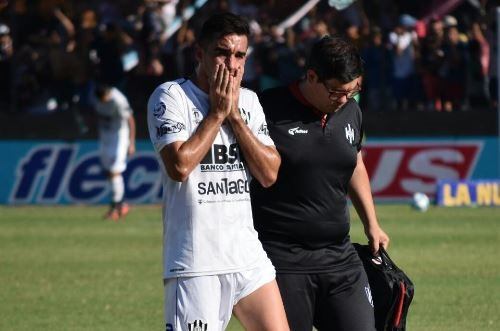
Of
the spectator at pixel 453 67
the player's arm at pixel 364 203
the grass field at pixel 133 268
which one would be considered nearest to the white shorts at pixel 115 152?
the grass field at pixel 133 268

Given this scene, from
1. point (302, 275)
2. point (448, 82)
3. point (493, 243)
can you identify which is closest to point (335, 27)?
point (448, 82)

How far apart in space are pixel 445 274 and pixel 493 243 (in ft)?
10.4

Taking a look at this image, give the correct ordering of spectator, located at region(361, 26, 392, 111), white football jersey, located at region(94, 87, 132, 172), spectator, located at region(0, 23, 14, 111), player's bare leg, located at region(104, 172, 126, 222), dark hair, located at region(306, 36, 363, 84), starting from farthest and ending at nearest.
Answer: spectator, located at region(0, 23, 14, 111), spectator, located at region(361, 26, 392, 111), white football jersey, located at region(94, 87, 132, 172), player's bare leg, located at region(104, 172, 126, 222), dark hair, located at region(306, 36, 363, 84)

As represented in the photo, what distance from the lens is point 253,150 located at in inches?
249

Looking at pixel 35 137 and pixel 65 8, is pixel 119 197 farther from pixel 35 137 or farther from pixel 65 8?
pixel 65 8

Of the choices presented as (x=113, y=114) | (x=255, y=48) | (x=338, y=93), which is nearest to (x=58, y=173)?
(x=113, y=114)

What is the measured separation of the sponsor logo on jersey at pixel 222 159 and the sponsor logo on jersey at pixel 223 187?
2.4 inches

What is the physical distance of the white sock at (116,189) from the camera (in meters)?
22.8

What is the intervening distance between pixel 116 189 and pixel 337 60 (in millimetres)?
16123

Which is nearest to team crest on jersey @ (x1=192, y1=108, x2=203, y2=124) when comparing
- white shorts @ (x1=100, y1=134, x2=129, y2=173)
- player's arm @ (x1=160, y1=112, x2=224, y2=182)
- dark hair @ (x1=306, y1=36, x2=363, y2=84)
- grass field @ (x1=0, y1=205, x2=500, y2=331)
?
player's arm @ (x1=160, y1=112, x2=224, y2=182)

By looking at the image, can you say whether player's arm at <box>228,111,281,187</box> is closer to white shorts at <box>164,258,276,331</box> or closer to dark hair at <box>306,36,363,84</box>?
white shorts at <box>164,258,276,331</box>

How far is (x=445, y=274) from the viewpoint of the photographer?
49.3 feet

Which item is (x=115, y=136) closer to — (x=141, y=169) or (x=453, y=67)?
(x=141, y=169)

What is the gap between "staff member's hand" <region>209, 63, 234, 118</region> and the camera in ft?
20.3
